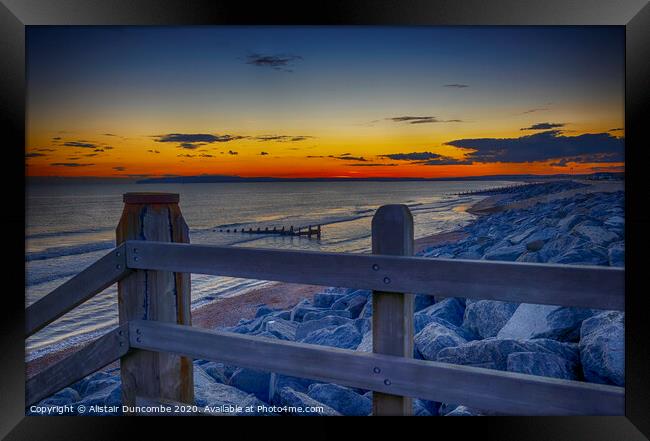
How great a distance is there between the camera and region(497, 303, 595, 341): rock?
9.44 ft

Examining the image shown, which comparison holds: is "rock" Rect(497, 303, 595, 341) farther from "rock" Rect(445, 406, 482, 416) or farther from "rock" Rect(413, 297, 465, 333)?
"rock" Rect(445, 406, 482, 416)

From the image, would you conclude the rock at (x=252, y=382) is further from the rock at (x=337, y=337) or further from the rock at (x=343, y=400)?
the rock at (x=337, y=337)

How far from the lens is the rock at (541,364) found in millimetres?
2492

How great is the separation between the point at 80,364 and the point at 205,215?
402 cm

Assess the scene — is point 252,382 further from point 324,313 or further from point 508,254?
point 508,254

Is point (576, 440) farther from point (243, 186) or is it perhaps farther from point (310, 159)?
point (243, 186)

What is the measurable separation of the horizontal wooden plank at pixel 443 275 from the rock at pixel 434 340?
4.52ft

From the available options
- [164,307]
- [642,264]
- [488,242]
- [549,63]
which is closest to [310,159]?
[549,63]

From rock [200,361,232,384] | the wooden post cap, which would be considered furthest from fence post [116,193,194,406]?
rock [200,361,232,384]

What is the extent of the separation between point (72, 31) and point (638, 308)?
3.14 metres

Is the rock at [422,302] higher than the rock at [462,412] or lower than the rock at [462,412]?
higher

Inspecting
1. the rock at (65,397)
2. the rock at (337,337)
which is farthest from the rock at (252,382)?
the rock at (65,397)

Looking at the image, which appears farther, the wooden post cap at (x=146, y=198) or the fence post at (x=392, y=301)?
the wooden post cap at (x=146, y=198)

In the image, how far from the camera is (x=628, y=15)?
8.09 ft
